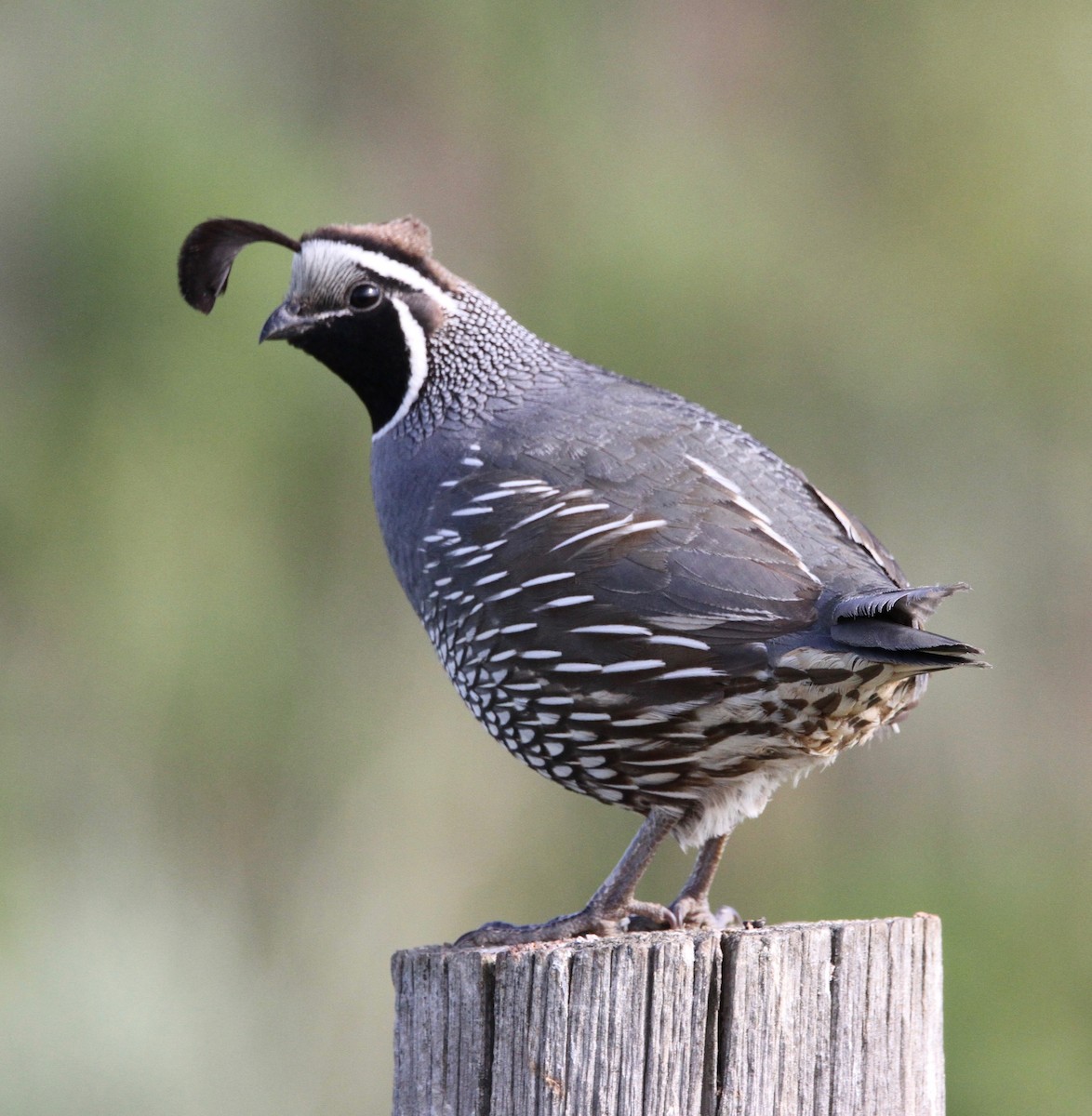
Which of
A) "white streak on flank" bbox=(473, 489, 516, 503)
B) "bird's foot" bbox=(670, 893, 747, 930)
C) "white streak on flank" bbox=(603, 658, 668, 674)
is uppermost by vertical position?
"white streak on flank" bbox=(473, 489, 516, 503)

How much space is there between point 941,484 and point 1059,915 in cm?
192

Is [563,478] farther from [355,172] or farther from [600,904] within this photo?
[355,172]

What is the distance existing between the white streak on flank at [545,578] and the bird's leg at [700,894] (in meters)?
0.74

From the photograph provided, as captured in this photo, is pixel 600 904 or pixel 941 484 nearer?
pixel 600 904

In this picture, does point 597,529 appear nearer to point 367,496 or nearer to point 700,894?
point 700,894

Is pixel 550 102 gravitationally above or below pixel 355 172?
above

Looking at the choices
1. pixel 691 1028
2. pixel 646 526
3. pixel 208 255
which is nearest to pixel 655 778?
pixel 646 526

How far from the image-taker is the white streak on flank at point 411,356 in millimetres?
3699

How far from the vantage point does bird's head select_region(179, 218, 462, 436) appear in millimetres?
3682

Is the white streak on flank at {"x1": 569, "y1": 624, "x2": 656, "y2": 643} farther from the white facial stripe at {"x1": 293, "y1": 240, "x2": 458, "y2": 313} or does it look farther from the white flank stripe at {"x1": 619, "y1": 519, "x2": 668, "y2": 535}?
the white facial stripe at {"x1": 293, "y1": 240, "x2": 458, "y2": 313}

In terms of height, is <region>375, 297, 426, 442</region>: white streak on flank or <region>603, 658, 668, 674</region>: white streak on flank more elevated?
<region>375, 297, 426, 442</region>: white streak on flank

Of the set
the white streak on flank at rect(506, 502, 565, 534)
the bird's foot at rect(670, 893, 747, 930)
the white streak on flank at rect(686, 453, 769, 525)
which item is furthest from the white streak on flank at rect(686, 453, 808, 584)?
the bird's foot at rect(670, 893, 747, 930)

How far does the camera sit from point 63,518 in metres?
6.54

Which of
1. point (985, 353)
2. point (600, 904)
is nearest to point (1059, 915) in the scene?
point (985, 353)
